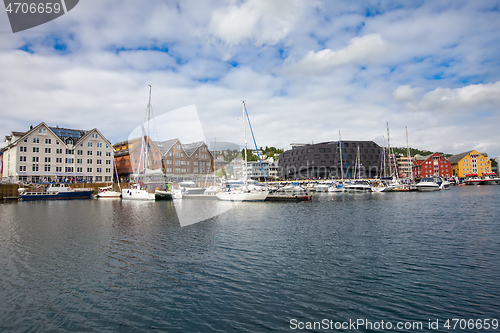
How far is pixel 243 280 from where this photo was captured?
13.0 m

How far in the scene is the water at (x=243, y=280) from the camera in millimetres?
9688

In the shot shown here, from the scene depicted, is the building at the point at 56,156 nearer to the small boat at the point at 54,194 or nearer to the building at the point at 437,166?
the small boat at the point at 54,194

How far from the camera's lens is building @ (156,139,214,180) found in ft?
338

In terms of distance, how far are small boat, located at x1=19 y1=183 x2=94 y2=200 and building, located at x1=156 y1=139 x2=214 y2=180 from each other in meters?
29.0

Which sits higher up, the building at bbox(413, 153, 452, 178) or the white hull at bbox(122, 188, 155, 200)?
the building at bbox(413, 153, 452, 178)

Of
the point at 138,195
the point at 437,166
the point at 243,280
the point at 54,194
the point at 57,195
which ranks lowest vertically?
the point at 243,280

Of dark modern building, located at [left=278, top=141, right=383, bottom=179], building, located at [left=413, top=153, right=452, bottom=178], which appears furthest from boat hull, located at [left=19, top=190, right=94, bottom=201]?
building, located at [left=413, top=153, right=452, bottom=178]

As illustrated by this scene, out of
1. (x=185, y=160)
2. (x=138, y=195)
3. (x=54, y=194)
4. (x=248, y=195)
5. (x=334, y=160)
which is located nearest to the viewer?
(x=248, y=195)

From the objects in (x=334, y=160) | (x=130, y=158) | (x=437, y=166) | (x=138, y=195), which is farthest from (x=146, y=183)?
(x=437, y=166)

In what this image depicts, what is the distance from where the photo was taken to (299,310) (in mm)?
10109

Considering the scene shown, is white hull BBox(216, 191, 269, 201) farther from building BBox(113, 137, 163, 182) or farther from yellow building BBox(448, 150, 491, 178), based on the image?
yellow building BBox(448, 150, 491, 178)

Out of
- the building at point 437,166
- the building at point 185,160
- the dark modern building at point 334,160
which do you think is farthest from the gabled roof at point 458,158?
the building at point 185,160

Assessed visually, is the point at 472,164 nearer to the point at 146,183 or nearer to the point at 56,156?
the point at 146,183

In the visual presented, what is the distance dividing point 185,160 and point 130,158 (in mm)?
20174
